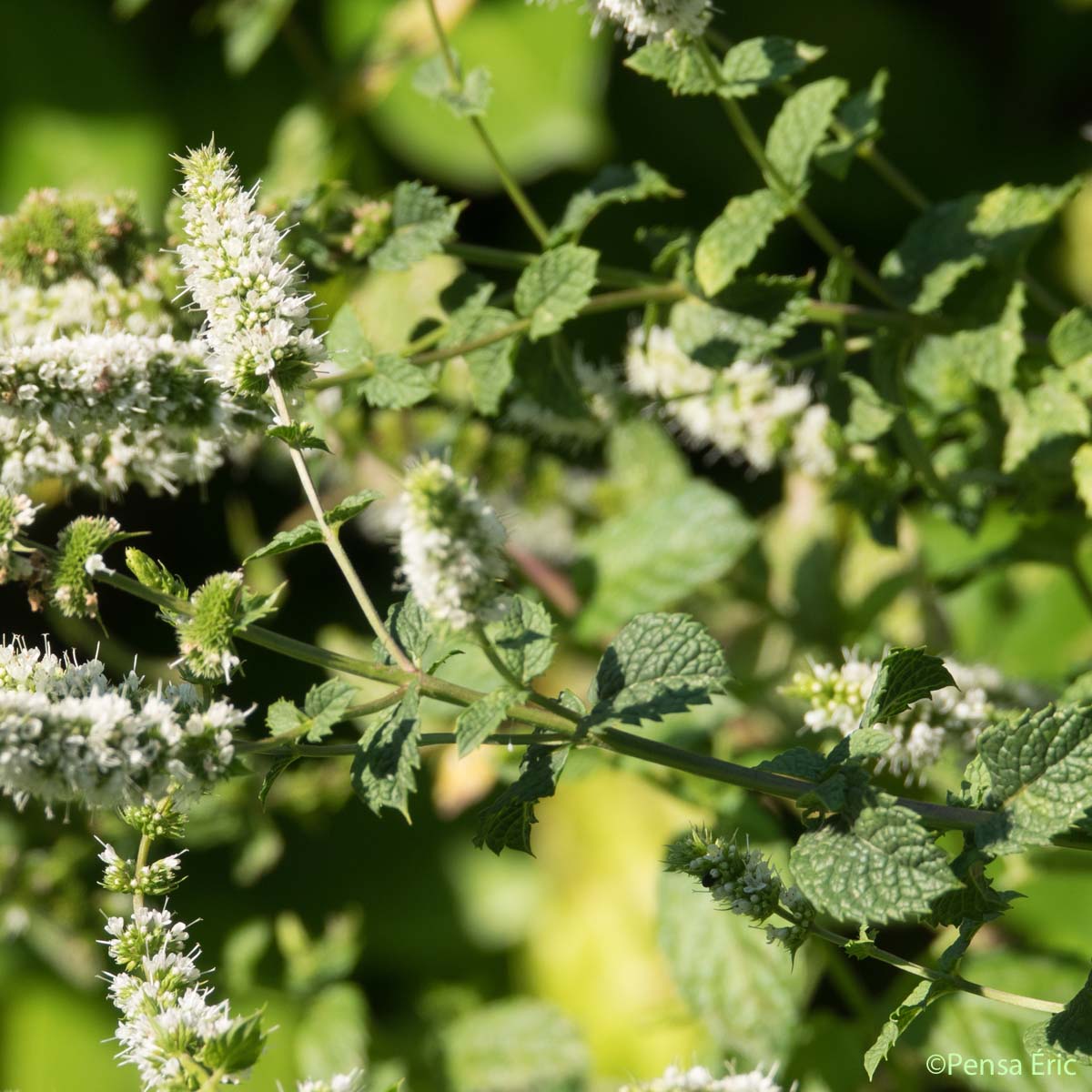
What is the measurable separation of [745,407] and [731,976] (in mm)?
603

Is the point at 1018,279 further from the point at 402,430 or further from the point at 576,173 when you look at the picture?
the point at 576,173

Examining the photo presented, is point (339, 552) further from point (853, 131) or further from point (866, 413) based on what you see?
point (853, 131)

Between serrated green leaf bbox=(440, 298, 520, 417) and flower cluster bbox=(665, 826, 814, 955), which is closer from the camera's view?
flower cluster bbox=(665, 826, 814, 955)

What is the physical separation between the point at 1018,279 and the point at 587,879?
3.77ft

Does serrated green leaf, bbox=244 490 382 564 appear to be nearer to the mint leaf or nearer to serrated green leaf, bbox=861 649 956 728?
the mint leaf

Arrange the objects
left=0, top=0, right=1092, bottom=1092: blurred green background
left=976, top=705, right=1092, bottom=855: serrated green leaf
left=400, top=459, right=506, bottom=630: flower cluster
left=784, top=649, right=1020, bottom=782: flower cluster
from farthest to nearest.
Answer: left=0, top=0, right=1092, bottom=1092: blurred green background
left=784, top=649, right=1020, bottom=782: flower cluster
left=976, top=705, right=1092, bottom=855: serrated green leaf
left=400, top=459, right=506, bottom=630: flower cluster

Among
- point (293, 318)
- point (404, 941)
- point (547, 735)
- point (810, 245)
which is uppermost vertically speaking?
point (810, 245)

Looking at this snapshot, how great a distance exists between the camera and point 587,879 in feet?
6.33

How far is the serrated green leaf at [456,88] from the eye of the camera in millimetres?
1111

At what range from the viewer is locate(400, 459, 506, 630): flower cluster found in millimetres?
619

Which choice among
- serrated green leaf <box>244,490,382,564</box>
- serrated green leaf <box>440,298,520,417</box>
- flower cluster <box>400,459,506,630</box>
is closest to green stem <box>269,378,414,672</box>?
serrated green leaf <box>244,490,382,564</box>

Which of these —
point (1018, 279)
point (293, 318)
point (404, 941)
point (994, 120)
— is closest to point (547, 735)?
point (293, 318)

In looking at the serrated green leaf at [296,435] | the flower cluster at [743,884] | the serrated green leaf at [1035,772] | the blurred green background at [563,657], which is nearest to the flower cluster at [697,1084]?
the flower cluster at [743,884]

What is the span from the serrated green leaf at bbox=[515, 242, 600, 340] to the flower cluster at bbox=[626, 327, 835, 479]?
26 centimetres
